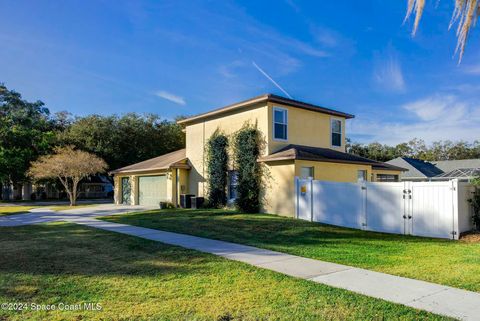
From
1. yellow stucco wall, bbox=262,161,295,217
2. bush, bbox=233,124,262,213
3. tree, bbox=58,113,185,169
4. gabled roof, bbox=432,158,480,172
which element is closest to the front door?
tree, bbox=58,113,185,169

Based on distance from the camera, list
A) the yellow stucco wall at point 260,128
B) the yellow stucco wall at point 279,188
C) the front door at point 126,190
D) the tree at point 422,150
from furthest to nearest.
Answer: the tree at point 422,150 → the front door at point 126,190 → the yellow stucco wall at point 260,128 → the yellow stucco wall at point 279,188

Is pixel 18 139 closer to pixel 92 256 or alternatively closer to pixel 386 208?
pixel 92 256

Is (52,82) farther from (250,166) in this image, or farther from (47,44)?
(250,166)

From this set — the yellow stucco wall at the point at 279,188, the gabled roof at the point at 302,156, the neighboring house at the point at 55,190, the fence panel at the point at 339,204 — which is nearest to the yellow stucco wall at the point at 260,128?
the gabled roof at the point at 302,156

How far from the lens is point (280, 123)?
59.6 ft

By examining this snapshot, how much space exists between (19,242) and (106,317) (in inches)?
284

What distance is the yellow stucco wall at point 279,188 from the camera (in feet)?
52.7

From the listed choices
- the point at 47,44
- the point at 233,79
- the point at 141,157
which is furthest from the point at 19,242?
the point at 141,157

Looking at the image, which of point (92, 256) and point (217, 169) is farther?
point (217, 169)

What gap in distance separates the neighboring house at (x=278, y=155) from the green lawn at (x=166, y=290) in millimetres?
9047

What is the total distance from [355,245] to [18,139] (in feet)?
123

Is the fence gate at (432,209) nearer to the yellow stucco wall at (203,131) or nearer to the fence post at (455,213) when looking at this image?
the fence post at (455,213)

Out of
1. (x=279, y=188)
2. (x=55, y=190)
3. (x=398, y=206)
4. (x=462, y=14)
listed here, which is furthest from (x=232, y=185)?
(x=55, y=190)

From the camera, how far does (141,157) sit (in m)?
39.9
